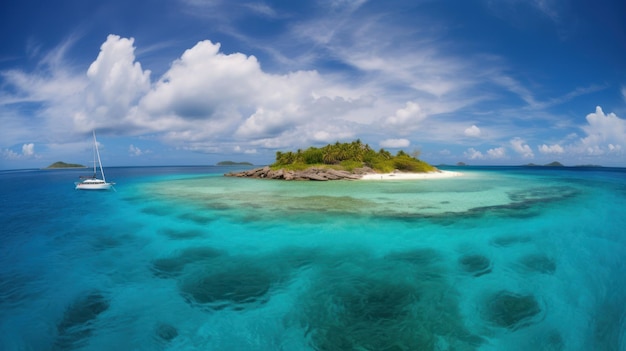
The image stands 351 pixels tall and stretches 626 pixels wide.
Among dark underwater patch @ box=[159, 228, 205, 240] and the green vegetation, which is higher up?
the green vegetation

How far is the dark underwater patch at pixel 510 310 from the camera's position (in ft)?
26.0

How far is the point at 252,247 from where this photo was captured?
1439 centimetres

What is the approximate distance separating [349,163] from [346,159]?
12.8 ft

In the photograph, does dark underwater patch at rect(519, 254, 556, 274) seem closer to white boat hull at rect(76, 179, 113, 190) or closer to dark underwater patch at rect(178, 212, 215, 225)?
dark underwater patch at rect(178, 212, 215, 225)

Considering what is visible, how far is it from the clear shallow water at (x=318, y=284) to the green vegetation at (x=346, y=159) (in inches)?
2202

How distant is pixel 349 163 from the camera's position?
74.6 m

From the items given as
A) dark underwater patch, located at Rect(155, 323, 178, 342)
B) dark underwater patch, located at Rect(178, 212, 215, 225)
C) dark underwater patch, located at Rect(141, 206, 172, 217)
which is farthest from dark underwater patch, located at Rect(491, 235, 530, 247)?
dark underwater patch, located at Rect(141, 206, 172, 217)

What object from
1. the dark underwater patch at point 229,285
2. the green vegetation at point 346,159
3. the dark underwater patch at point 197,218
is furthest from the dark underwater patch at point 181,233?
the green vegetation at point 346,159

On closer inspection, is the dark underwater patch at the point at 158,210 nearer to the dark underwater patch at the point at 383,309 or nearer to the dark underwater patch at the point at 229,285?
the dark underwater patch at the point at 229,285

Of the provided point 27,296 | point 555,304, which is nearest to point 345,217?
point 555,304

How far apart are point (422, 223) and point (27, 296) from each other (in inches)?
760

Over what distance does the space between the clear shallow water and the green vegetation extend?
183 ft

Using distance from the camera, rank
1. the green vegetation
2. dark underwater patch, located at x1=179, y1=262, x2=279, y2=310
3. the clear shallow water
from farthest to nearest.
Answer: the green vegetation
dark underwater patch, located at x1=179, y1=262, x2=279, y2=310
the clear shallow water

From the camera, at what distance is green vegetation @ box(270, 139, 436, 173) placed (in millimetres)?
75938
